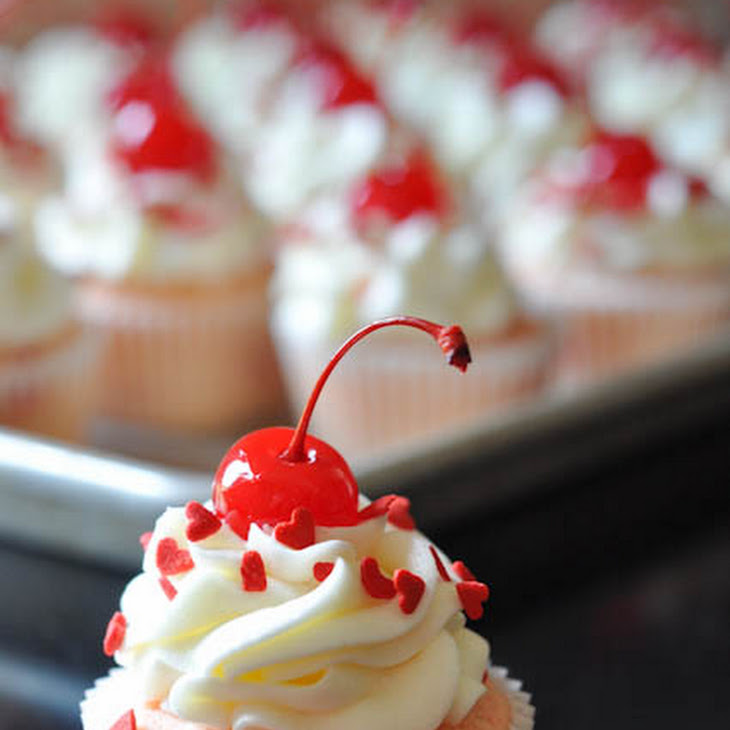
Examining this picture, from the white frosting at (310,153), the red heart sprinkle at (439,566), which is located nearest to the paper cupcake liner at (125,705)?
the red heart sprinkle at (439,566)

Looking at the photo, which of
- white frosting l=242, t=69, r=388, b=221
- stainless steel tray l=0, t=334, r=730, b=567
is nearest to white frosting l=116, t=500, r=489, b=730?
stainless steel tray l=0, t=334, r=730, b=567

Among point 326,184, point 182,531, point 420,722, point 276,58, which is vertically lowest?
point 420,722

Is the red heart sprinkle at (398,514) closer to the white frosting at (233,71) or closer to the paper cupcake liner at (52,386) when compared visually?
the paper cupcake liner at (52,386)

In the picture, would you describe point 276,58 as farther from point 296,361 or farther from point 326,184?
point 296,361

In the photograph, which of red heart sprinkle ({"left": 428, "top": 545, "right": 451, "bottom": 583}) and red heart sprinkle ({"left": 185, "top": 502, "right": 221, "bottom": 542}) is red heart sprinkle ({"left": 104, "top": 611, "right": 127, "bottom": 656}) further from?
red heart sprinkle ({"left": 428, "top": 545, "right": 451, "bottom": 583})

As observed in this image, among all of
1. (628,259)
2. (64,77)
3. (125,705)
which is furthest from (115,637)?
(64,77)

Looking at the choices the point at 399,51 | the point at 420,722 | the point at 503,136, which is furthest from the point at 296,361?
the point at 399,51
